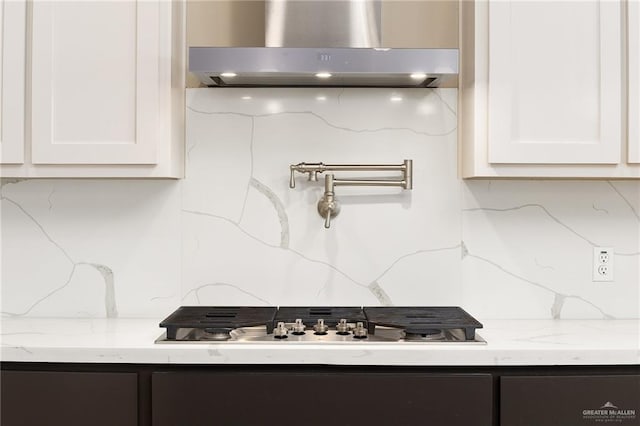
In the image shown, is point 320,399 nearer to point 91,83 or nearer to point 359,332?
point 359,332

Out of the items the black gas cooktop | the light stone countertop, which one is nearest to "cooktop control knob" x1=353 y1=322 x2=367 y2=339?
the black gas cooktop

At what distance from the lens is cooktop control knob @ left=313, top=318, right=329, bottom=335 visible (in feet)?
6.51

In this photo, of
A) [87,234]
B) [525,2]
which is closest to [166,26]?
[87,234]

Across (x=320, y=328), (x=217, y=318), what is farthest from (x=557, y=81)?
(x=217, y=318)

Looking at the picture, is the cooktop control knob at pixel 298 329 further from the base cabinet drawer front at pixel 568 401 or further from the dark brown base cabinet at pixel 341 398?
the base cabinet drawer front at pixel 568 401

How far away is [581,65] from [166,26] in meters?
1.30

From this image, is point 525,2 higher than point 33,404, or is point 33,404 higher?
point 525,2

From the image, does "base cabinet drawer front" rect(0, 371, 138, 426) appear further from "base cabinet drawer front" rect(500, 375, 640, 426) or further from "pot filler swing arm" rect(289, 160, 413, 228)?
"base cabinet drawer front" rect(500, 375, 640, 426)

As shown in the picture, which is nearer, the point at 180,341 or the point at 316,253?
the point at 180,341

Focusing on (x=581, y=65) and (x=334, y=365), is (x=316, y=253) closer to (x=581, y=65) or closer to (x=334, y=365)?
(x=334, y=365)

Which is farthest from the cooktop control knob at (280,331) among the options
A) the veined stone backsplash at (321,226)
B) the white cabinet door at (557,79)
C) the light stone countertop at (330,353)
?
the white cabinet door at (557,79)

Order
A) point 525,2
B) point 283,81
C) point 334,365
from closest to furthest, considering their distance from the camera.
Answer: point 334,365, point 525,2, point 283,81

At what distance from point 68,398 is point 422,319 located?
1.04m

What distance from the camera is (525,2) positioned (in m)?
2.04
